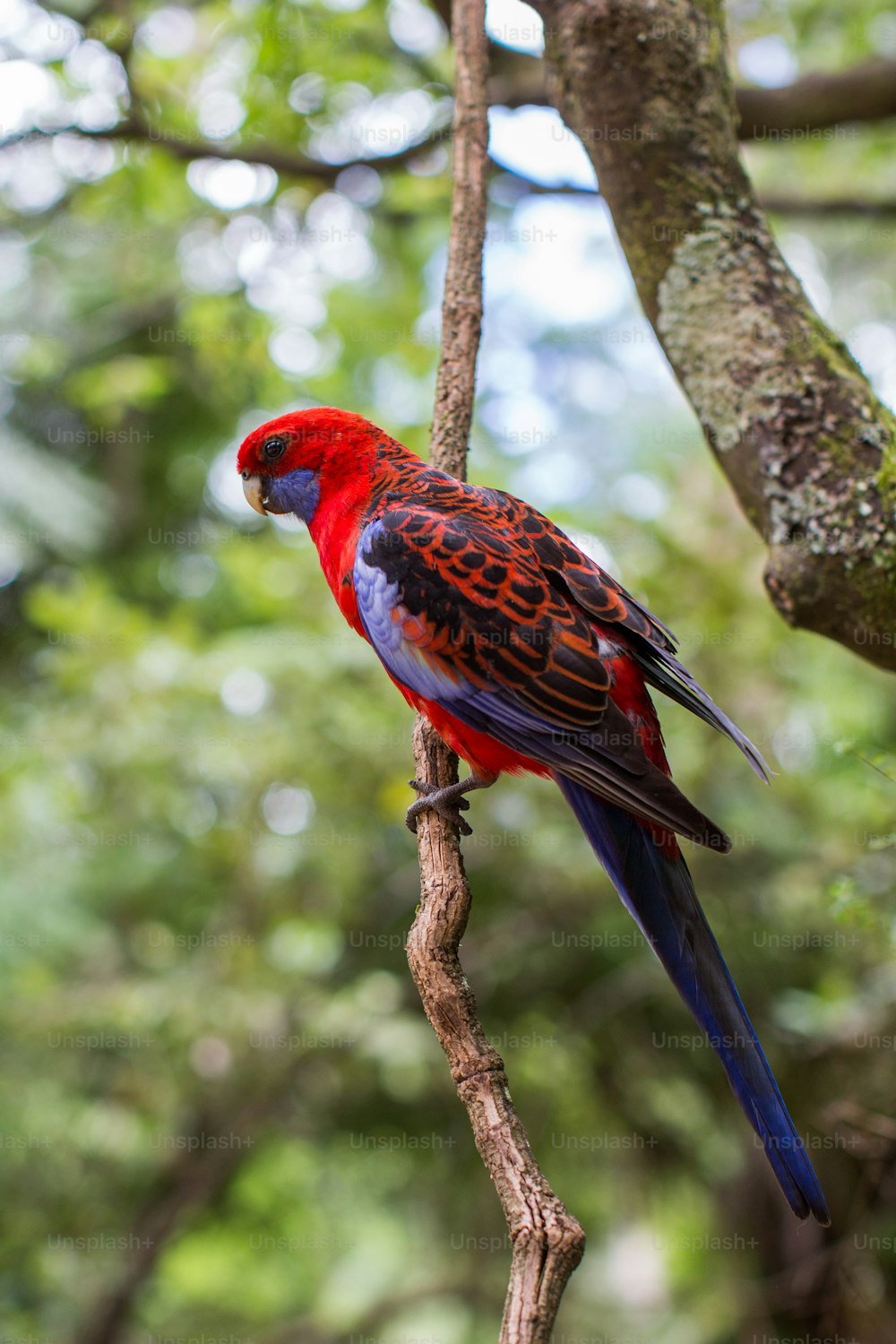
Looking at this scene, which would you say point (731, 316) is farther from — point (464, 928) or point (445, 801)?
point (464, 928)

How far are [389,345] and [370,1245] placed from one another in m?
6.56

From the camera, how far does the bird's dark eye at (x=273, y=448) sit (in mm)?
2662

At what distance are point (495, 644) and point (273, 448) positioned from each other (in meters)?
0.97

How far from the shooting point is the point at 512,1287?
128 centimetres

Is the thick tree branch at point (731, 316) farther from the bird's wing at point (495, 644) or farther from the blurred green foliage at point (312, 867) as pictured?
the blurred green foliage at point (312, 867)

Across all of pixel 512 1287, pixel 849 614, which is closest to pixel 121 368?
pixel 849 614

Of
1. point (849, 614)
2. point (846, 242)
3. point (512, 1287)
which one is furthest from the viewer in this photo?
point (846, 242)

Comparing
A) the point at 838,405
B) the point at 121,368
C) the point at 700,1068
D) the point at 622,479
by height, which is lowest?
the point at 700,1068

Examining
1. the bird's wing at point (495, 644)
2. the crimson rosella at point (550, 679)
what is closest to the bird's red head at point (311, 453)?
the crimson rosella at point (550, 679)

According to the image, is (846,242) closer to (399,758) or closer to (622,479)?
(622,479)

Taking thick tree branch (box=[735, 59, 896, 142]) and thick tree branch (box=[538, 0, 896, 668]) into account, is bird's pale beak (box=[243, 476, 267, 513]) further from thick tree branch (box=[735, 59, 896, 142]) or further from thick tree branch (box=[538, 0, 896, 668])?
thick tree branch (box=[735, 59, 896, 142])

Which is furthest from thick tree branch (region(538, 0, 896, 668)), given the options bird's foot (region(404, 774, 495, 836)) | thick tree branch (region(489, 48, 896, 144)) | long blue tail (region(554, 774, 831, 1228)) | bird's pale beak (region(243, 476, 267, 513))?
thick tree branch (region(489, 48, 896, 144))

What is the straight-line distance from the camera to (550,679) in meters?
2.06

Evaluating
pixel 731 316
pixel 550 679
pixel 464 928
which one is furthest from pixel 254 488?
pixel 464 928
